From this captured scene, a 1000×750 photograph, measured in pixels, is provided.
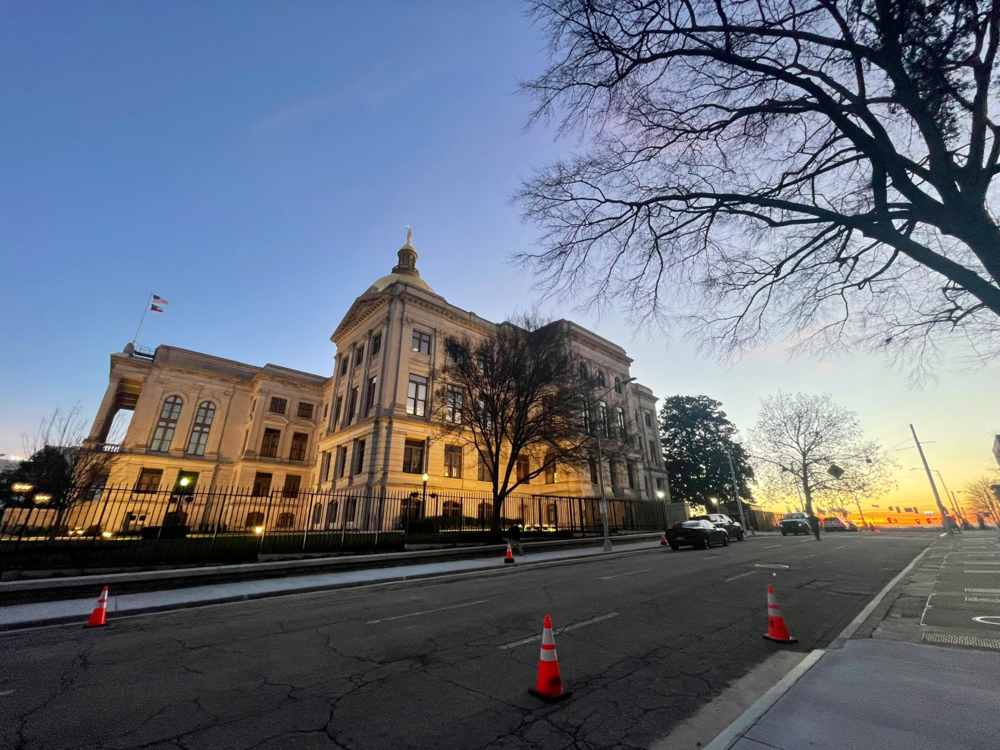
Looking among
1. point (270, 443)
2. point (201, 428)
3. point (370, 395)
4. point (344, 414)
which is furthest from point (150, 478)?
point (370, 395)

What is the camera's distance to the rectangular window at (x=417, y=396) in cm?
3341

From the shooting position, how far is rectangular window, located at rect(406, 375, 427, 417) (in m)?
33.4

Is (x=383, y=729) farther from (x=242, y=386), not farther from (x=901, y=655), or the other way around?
(x=242, y=386)

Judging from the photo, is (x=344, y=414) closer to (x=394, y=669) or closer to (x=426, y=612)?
(x=426, y=612)

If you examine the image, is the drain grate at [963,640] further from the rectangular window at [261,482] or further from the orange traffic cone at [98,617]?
the rectangular window at [261,482]

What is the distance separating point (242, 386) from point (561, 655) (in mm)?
50800

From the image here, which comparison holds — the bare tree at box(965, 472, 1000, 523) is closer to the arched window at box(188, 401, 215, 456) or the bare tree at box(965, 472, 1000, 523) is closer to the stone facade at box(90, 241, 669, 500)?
the stone facade at box(90, 241, 669, 500)

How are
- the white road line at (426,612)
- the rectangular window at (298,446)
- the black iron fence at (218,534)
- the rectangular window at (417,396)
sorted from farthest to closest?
the rectangular window at (298,446) → the rectangular window at (417,396) → the black iron fence at (218,534) → the white road line at (426,612)

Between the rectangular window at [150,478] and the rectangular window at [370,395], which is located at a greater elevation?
the rectangular window at [370,395]

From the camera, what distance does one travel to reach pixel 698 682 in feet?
14.6

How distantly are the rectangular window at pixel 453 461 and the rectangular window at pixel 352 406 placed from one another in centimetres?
895

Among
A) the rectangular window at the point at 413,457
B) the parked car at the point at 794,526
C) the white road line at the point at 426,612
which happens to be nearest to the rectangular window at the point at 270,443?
the rectangular window at the point at 413,457

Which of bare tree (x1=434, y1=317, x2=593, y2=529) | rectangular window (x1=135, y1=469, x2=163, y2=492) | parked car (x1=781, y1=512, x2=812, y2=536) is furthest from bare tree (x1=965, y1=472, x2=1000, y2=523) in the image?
rectangular window (x1=135, y1=469, x2=163, y2=492)

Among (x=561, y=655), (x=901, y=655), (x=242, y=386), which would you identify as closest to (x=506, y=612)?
(x=561, y=655)
